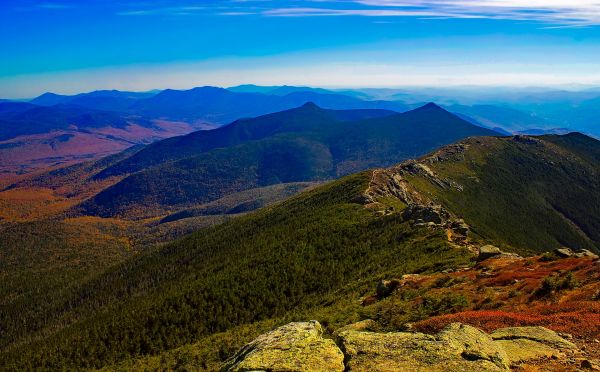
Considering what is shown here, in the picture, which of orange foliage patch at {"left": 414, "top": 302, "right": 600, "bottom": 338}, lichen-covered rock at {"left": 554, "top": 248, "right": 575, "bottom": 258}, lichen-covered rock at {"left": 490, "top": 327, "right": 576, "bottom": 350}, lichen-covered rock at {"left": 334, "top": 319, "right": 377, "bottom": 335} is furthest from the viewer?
lichen-covered rock at {"left": 554, "top": 248, "right": 575, "bottom": 258}

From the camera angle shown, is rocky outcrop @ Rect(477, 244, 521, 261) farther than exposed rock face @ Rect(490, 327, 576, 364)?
Yes

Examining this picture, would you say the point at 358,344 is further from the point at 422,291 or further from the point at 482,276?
the point at 482,276

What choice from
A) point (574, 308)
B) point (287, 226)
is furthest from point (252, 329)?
point (287, 226)

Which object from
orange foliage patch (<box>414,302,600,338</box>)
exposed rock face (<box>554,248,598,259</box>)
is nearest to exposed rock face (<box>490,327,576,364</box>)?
orange foliage patch (<box>414,302,600,338</box>)

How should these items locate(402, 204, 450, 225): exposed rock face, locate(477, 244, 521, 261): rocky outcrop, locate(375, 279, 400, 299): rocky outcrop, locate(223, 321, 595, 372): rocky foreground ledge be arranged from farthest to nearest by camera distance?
locate(402, 204, 450, 225): exposed rock face → locate(477, 244, 521, 261): rocky outcrop → locate(375, 279, 400, 299): rocky outcrop → locate(223, 321, 595, 372): rocky foreground ledge

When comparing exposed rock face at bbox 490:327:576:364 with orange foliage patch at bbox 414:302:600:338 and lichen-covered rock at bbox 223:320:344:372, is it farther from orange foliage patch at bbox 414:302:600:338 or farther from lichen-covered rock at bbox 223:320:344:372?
lichen-covered rock at bbox 223:320:344:372

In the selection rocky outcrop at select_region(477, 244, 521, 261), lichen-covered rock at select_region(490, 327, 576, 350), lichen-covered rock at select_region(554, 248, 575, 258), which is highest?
lichen-covered rock at select_region(490, 327, 576, 350)

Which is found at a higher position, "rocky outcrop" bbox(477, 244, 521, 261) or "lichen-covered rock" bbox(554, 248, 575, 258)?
"lichen-covered rock" bbox(554, 248, 575, 258)

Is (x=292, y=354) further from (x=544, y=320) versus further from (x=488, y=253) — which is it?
(x=488, y=253)

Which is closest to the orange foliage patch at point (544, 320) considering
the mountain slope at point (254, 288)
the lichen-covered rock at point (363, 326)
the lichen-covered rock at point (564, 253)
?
the lichen-covered rock at point (363, 326)
